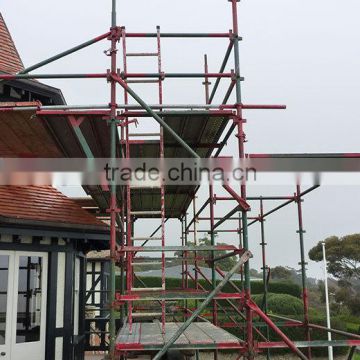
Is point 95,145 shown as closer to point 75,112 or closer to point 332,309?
point 75,112

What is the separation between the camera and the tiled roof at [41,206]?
8.16 m

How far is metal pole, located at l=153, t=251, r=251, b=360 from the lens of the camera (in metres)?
4.84

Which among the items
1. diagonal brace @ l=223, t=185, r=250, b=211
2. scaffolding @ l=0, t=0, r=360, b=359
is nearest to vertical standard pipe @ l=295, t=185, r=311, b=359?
scaffolding @ l=0, t=0, r=360, b=359

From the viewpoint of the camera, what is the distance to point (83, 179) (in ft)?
25.1

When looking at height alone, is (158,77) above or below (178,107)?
above

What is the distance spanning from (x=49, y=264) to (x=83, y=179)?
6.98 feet

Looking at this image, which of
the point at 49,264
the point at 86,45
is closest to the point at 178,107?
the point at 86,45

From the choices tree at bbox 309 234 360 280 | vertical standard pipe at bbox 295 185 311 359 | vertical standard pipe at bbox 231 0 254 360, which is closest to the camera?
vertical standard pipe at bbox 231 0 254 360

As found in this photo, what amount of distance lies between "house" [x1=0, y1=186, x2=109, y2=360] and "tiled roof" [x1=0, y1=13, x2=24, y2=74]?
10.4ft

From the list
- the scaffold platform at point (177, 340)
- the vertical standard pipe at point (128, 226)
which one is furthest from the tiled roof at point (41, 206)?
the scaffold platform at point (177, 340)

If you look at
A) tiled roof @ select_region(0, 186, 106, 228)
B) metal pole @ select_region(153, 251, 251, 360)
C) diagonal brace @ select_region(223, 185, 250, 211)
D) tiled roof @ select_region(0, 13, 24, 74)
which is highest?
tiled roof @ select_region(0, 13, 24, 74)

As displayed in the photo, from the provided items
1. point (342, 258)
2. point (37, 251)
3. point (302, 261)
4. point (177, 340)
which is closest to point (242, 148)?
point (177, 340)

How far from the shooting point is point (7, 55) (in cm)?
1094

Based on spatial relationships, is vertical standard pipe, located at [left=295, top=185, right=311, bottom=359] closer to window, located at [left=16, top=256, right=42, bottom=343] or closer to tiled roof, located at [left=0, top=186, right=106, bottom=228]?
tiled roof, located at [left=0, top=186, right=106, bottom=228]
